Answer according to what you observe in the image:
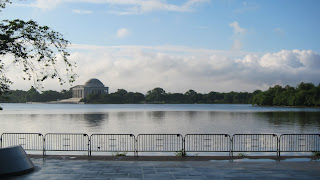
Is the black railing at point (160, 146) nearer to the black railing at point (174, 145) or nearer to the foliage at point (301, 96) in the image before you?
the black railing at point (174, 145)

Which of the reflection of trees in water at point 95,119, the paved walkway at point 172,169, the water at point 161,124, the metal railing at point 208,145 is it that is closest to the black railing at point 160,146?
the metal railing at point 208,145

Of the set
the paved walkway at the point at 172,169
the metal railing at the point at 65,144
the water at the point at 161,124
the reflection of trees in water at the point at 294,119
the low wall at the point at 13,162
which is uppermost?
the low wall at the point at 13,162

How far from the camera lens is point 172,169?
17.0m

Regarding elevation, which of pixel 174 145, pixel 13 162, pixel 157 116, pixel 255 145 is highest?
pixel 13 162

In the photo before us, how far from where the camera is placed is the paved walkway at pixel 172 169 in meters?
15.4

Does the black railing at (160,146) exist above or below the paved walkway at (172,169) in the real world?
below

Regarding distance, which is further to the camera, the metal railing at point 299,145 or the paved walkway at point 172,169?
the metal railing at point 299,145

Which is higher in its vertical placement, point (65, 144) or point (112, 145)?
point (112, 145)

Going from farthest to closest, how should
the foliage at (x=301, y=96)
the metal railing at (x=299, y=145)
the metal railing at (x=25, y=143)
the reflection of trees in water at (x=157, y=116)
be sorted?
the foliage at (x=301, y=96) → the reflection of trees in water at (x=157, y=116) → the metal railing at (x=25, y=143) → the metal railing at (x=299, y=145)

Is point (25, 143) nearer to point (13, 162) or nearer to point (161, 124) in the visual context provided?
point (13, 162)

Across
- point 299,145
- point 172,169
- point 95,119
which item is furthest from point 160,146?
point 95,119

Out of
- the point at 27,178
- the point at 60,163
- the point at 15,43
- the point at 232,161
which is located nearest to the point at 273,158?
the point at 232,161

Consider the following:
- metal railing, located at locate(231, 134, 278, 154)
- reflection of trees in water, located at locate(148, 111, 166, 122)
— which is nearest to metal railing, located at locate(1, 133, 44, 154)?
metal railing, located at locate(231, 134, 278, 154)

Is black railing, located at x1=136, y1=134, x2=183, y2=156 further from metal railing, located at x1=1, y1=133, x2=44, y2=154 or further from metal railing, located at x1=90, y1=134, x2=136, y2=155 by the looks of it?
metal railing, located at x1=1, y1=133, x2=44, y2=154
